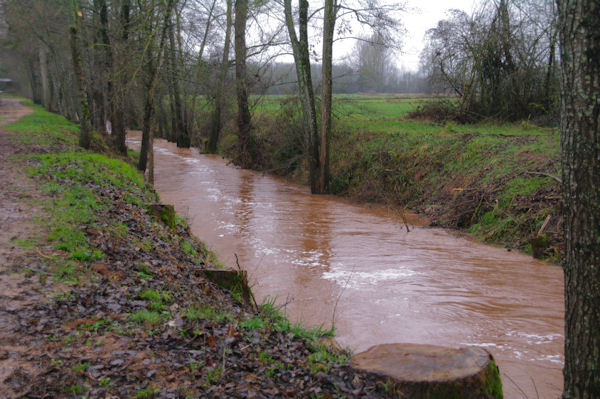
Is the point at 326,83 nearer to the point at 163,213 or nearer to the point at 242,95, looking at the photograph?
the point at 242,95

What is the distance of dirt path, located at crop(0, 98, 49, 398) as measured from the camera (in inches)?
152

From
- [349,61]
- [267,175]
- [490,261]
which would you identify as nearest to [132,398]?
[490,261]

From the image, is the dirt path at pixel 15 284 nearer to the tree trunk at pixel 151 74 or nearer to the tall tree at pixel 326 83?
the tree trunk at pixel 151 74

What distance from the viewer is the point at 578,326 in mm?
3471

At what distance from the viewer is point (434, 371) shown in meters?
4.03

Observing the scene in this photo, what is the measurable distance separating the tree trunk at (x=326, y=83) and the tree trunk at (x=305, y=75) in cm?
32

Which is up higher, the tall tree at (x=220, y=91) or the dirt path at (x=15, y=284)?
the tall tree at (x=220, y=91)

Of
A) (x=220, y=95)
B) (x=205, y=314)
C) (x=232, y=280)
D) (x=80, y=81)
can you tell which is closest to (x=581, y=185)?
(x=205, y=314)

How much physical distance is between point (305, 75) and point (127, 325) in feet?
47.3

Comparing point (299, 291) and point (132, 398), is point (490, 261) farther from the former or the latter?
point (132, 398)

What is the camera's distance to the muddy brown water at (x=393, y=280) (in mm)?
6648

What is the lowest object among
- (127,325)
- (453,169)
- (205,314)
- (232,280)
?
(232,280)

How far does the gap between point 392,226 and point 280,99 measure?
422 inches

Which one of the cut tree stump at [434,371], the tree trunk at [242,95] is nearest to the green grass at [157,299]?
the cut tree stump at [434,371]
